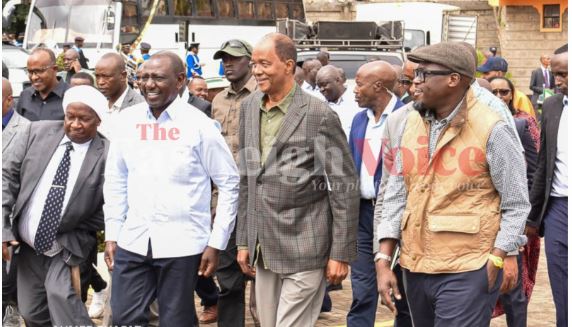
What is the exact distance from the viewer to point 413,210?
5.64m

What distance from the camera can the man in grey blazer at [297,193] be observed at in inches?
255

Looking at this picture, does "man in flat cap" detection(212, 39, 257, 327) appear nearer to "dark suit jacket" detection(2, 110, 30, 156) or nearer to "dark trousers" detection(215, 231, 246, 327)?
"dark trousers" detection(215, 231, 246, 327)

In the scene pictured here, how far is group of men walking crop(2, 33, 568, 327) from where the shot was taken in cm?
553

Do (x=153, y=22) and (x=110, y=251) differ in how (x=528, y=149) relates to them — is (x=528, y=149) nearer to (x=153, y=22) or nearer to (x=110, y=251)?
(x=110, y=251)

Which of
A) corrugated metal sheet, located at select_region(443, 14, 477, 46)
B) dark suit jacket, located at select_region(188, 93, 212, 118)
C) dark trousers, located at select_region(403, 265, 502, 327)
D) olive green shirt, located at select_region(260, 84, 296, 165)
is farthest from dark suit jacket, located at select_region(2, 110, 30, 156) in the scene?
corrugated metal sheet, located at select_region(443, 14, 477, 46)

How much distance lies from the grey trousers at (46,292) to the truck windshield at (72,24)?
63.5 ft

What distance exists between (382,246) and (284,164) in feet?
2.99

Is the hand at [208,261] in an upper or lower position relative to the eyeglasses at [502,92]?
lower

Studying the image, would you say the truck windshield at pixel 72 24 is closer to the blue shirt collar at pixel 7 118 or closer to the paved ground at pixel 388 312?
the paved ground at pixel 388 312

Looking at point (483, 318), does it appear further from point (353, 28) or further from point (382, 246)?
point (353, 28)

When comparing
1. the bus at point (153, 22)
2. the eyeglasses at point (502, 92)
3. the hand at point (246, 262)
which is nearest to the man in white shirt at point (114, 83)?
the hand at point (246, 262)

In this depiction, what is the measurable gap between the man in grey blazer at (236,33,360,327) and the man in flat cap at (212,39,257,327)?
1.42m

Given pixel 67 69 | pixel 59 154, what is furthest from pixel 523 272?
pixel 67 69

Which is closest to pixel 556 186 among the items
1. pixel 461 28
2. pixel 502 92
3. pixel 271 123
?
pixel 502 92
